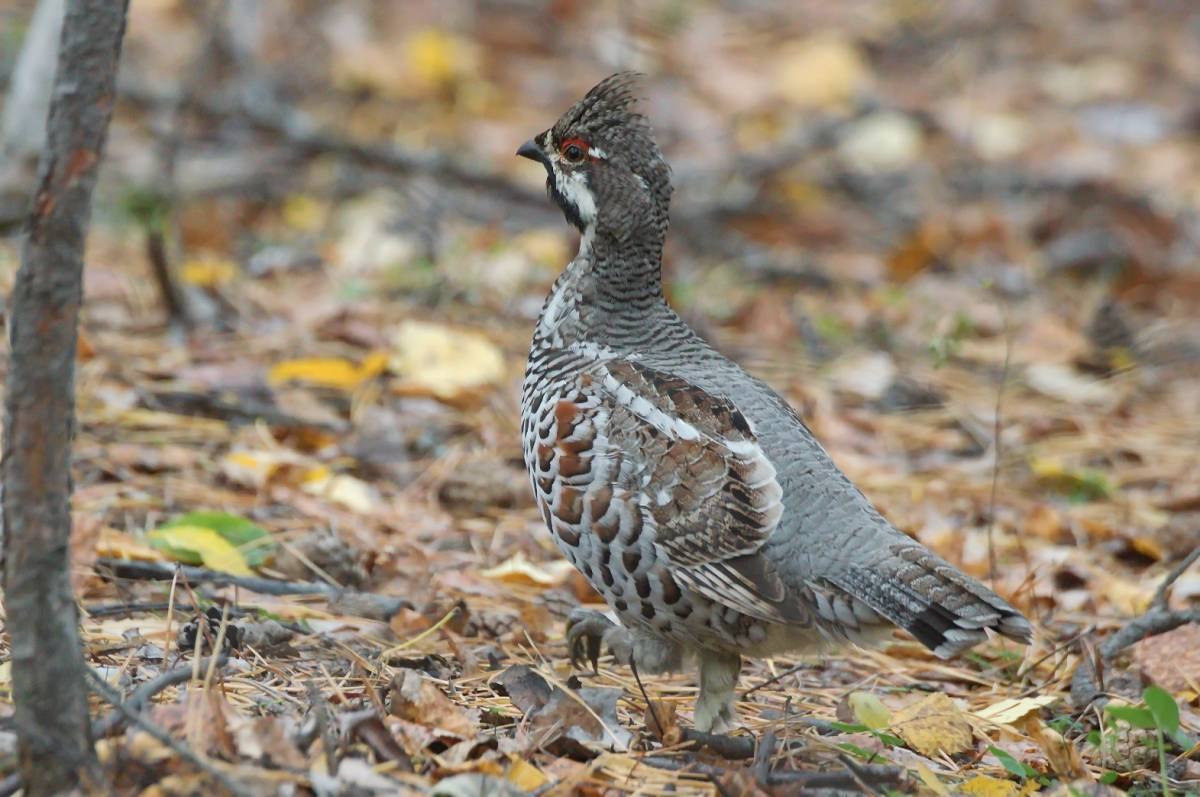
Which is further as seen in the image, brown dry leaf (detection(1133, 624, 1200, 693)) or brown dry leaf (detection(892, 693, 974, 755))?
brown dry leaf (detection(1133, 624, 1200, 693))

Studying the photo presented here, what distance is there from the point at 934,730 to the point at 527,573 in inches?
59.0

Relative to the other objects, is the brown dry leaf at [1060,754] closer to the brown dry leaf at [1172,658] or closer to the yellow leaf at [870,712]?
the yellow leaf at [870,712]

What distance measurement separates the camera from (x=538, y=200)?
8391mm

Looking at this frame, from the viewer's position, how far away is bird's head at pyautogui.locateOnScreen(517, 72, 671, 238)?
13.9ft

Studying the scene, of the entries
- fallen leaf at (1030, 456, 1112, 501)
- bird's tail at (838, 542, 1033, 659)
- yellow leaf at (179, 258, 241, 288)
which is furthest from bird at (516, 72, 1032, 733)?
yellow leaf at (179, 258, 241, 288)

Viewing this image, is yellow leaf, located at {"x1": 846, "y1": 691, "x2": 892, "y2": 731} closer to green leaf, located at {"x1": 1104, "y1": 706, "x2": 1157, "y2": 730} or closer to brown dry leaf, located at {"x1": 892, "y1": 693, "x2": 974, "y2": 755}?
brown dry leaf, located at {"x1": 892, "y1": 693, "x2": 974, "y2": 755}

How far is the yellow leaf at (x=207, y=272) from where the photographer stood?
677 centimetres

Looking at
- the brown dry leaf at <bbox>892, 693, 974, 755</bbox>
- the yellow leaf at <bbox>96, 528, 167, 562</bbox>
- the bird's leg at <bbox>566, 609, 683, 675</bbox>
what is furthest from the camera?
the yellow leaf at <bbox>96, 528, 167, 562</bbox>

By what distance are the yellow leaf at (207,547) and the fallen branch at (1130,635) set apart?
2.39 metres

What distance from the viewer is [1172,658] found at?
4.10 m

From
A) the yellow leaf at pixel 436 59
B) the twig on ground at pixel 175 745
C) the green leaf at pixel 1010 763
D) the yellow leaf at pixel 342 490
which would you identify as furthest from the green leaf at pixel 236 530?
the yellow leaf at pixel 436 59

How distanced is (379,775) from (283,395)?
3274mm

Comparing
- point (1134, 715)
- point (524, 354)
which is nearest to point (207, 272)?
point (524, 354)

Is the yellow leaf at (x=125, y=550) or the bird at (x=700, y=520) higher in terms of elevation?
the bird at (x=700, y=520)
